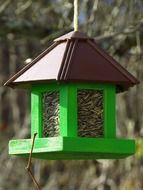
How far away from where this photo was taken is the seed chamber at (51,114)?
14.9ft

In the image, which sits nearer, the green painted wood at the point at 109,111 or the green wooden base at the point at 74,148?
the green wooden base at the point at 74,148

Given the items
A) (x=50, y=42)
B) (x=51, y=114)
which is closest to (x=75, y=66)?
(x=51, y=114)

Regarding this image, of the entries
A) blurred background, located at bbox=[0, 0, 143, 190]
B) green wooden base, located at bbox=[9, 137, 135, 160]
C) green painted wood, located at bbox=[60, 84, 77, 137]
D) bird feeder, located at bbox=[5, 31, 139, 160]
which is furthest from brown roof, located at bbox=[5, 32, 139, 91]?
blurred background, located at bbox=[0, 0, 143, 190]

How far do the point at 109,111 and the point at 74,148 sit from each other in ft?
1.32

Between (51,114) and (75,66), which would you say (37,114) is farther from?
(75,66)

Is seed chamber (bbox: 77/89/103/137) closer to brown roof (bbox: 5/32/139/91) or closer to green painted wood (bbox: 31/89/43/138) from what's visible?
brown roof (bbox: 5/32/139/91)

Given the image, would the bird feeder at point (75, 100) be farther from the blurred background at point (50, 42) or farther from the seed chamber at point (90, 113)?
the blurred background at point (50, 42)

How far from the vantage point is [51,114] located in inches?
181

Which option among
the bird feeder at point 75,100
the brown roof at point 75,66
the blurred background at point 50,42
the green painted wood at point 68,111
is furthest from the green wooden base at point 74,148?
the blurred background at point 50,42

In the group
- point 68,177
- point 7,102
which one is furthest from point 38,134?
point 7,102

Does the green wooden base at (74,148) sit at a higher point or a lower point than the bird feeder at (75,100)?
lower

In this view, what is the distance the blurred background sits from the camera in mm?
7285

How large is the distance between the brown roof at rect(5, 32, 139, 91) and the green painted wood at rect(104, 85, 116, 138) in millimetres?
69

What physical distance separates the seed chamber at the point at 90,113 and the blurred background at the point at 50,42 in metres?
1.78
